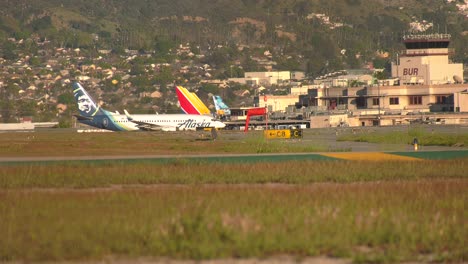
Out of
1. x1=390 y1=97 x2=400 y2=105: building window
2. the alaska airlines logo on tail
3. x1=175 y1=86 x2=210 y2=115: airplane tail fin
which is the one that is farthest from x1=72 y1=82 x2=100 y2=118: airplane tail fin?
x1=390 y1=97 x2=400 y2=105: building window

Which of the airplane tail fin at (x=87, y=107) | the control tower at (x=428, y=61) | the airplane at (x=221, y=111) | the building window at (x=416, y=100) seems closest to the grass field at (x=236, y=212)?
the airplane tail fin at (x=87, y=107)

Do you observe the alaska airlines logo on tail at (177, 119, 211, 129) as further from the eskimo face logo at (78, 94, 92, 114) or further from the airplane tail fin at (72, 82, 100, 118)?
the eskimo face logo at (78, 94, 92, 114)

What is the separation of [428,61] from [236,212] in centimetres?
12829

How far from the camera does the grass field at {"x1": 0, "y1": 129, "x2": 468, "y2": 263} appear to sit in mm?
27750

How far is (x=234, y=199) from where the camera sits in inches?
1428

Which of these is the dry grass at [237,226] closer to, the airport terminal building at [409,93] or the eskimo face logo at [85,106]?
the eskimo face logo at [85,106]

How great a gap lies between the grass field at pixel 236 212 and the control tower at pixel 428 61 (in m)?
106

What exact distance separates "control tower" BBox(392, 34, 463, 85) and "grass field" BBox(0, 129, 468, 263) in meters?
106

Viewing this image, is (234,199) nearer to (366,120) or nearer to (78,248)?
(78,248)

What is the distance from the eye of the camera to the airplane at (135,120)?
394ft

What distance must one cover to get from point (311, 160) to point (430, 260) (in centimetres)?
2879

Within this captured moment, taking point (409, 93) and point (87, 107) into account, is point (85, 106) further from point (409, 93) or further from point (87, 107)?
point (409, 93)

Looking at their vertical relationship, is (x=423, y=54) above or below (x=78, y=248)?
above

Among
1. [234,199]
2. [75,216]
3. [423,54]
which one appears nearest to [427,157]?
[234,199]
